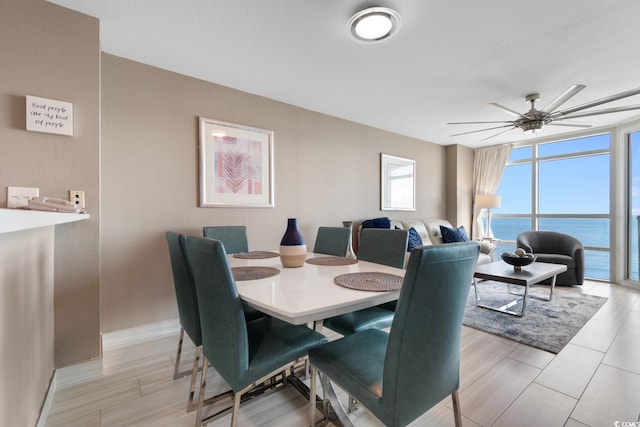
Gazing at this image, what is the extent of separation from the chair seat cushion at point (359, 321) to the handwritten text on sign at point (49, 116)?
2056 millimetres

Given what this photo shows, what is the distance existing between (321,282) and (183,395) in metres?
1.13

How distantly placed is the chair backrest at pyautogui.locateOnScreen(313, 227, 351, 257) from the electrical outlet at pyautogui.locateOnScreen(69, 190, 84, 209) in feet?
5.86

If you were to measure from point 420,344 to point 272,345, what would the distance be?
0.69 m

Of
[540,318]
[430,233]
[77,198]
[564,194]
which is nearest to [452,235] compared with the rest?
[430,233]

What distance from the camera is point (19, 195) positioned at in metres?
1.57

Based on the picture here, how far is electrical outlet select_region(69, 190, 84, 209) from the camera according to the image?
5.65 feet

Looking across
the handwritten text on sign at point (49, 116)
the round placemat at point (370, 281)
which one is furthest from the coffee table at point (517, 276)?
the handwritten text on sign at point (49, 116)

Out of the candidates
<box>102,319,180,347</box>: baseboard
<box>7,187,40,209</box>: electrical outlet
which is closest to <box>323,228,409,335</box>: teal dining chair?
<box>102,319,180,347</box>: baseboard

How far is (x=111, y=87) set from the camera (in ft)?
7.22

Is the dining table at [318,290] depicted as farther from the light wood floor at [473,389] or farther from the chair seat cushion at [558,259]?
the chair seat cushion at [558,259]

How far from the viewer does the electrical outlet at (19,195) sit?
1.55 m

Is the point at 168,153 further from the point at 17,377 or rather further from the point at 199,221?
the point at 17,377

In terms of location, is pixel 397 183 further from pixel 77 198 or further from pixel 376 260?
pixel 77 198

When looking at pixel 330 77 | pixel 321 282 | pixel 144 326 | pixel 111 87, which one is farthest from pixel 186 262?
pixel 330 77
